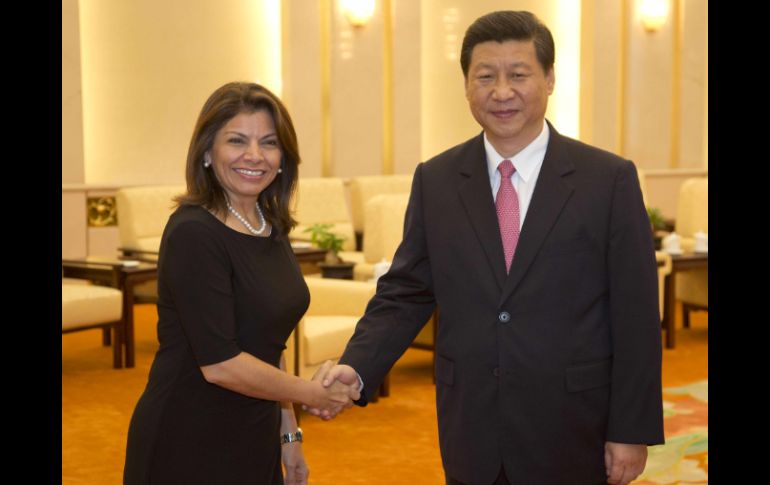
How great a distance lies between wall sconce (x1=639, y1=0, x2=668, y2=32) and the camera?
11969mm

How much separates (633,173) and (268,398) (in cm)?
97

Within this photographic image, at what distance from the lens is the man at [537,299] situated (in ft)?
7.21

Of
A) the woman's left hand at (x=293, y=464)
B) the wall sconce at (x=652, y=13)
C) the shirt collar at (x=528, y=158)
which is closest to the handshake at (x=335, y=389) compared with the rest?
the woman's left hand at (x=293, y=464)

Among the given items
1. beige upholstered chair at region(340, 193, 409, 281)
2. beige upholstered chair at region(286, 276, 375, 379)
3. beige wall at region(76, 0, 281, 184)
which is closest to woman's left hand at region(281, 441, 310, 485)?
beige upholstered chair at region(286, 276, 375, 379)

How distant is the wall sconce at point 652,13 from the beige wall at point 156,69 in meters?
4.46

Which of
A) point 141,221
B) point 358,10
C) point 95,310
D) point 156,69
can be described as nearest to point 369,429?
point 95,310

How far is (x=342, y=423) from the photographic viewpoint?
18.5 ft

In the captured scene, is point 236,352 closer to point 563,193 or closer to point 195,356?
point 195,356

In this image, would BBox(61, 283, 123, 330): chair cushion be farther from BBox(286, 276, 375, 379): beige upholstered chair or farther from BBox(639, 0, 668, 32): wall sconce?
BBox(639, 0, 668, 32): wall sconce

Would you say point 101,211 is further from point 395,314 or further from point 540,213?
point 540,213

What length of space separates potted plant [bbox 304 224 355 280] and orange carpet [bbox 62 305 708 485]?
30.5 inches

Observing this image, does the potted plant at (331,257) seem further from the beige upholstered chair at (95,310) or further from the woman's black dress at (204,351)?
the woman's black dress at (204,351)

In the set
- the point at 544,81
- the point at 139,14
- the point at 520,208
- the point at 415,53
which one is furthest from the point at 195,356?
the point at 415,53

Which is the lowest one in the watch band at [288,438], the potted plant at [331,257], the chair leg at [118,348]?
the chair leg at [118,348]
